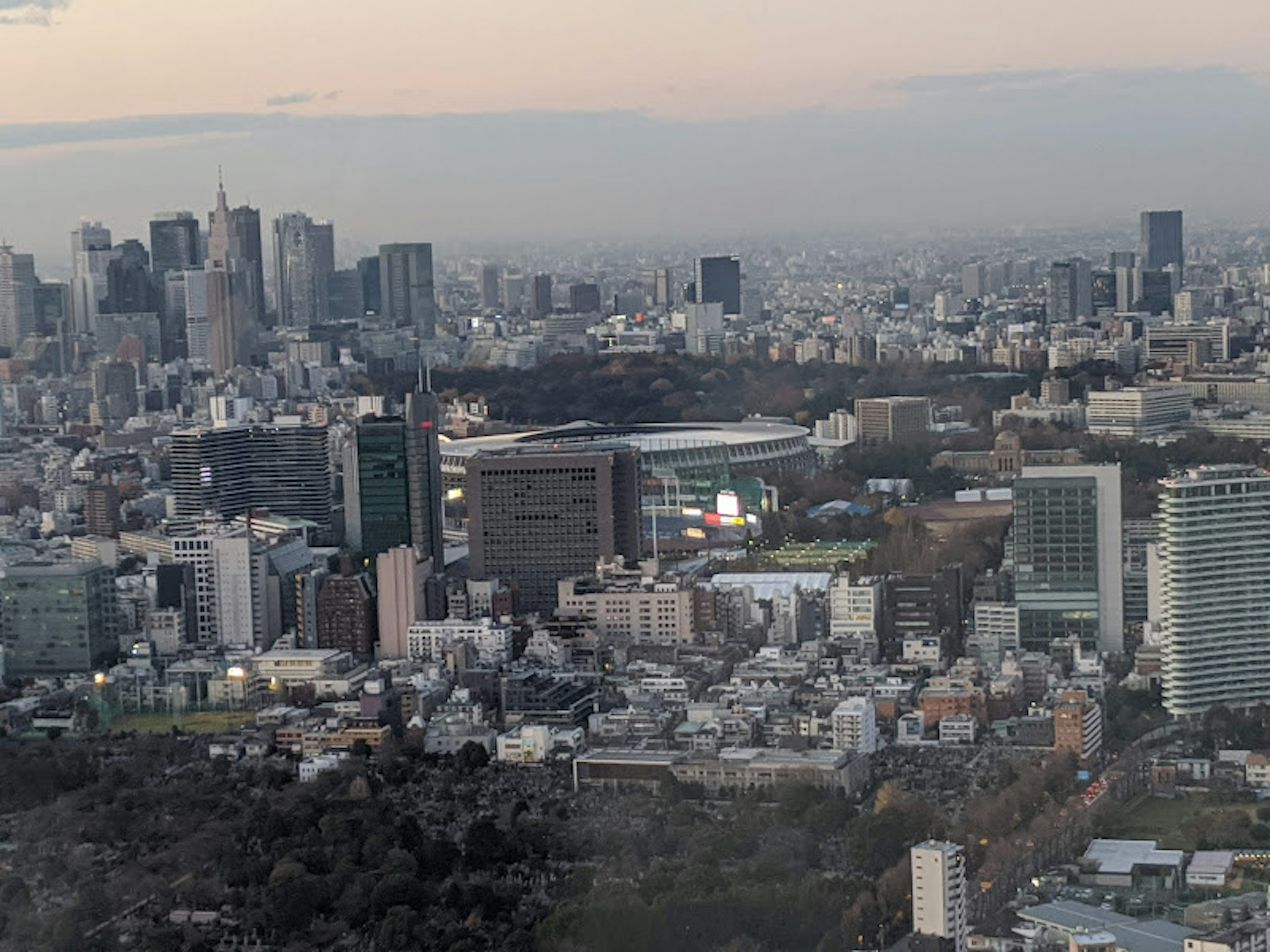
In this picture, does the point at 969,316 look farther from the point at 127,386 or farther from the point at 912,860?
the point at 912,860

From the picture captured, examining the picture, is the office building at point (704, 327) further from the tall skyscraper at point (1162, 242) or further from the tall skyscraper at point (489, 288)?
the tall skyscraper at point (1162, 242)

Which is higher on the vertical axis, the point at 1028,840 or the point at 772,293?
the point at 772,293

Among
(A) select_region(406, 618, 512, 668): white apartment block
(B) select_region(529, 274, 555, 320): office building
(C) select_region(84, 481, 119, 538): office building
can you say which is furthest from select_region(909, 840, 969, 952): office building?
(B) select_region(529, 274, 555, 320): office building

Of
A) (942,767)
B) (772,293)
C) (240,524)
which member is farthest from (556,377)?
(942,767)

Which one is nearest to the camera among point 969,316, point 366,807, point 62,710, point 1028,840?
point 1028,840

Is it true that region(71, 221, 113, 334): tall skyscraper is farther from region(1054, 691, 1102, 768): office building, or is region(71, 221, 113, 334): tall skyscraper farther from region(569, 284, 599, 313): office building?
region(1054, 691, 1102, 768): office building

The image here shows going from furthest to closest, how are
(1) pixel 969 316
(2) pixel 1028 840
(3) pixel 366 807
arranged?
(1) pixel 969 316, (3) pixel 366 807, (2) pixel 1028 840

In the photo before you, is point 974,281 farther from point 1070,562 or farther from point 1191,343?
point 1070,562
